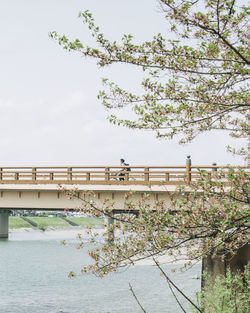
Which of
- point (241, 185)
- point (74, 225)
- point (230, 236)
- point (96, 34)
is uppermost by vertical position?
point (96, 34)

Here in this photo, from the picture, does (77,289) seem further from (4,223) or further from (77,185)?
(4,223)

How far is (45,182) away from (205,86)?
59.8 feet

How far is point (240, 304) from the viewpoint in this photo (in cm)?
1257

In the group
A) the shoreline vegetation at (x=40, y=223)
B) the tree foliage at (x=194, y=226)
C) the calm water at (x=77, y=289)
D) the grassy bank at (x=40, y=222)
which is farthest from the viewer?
the grassy bank at (x=40, y=222)

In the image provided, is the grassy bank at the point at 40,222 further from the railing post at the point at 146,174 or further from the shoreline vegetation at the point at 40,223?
the railing post at the point at 146,174

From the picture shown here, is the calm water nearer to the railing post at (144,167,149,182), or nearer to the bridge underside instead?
the bridge underside

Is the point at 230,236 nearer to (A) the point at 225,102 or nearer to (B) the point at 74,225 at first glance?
(A) the point at 225,102

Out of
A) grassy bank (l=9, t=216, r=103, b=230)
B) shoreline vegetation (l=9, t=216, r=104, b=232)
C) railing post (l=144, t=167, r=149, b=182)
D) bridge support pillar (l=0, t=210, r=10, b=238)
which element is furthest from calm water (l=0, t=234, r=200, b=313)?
grassy bank (l=9, t=216, r=103, b=230)

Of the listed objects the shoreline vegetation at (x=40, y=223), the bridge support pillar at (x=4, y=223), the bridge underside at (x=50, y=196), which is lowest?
the shoreline vegetation at (x=40, y=223)

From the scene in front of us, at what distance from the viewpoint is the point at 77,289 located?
2659cm

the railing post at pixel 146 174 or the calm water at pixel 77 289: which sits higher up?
the railing post at pixel 146 174

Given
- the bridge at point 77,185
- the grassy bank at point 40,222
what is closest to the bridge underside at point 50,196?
the bridge at point 77,185

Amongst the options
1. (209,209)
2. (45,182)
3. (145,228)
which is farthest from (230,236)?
(45,182)

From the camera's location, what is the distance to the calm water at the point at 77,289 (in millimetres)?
21484
